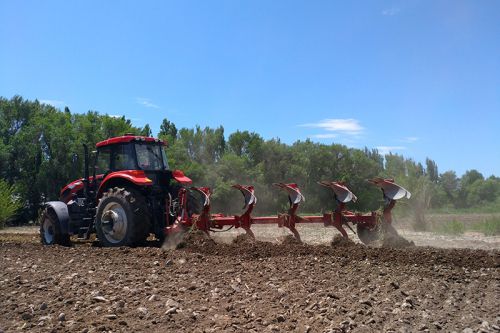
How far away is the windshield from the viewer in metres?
11.1

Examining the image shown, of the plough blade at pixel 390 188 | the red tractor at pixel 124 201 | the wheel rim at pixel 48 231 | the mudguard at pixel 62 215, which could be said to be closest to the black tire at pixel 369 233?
the plough blade at pixel 390 188

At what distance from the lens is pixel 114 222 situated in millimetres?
10594

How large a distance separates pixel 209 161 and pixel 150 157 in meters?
24.0

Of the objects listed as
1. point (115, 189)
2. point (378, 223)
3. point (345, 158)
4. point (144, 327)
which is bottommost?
point (144, 327)

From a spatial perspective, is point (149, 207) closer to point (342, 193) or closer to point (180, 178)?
point (180, 178)

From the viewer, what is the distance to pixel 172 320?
487 centimetres

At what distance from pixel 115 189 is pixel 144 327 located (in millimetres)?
6351

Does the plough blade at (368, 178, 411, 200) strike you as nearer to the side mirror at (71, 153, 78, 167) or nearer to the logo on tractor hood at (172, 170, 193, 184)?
the logo on tractor hood at (172, 170, 193, 184)

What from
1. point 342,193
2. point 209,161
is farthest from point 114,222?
point 209,161

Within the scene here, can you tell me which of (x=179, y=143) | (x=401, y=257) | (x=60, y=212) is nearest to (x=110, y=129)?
(x=179, y=143)

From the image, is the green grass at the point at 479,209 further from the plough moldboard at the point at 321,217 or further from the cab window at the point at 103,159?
the cab window at the point at 103,159

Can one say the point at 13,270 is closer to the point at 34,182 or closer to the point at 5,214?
the point at 5,214

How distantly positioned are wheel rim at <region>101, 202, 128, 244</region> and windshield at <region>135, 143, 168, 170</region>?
1.10m

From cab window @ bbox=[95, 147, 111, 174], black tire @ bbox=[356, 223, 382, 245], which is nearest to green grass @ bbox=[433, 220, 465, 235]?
black tire @ bbox=[356, 223, 382, 245]
